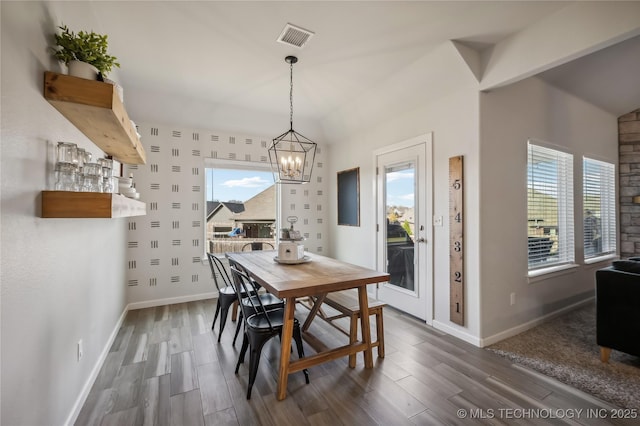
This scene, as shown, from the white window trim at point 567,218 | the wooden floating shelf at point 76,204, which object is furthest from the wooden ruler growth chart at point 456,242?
the wooden floating shelf at point 76,204

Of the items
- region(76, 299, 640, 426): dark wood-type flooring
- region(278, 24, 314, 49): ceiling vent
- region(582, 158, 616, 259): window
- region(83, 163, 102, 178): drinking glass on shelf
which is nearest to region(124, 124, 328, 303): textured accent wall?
region(76, 299, 640, 426): dark wood-type flooring

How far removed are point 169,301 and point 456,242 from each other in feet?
12.3

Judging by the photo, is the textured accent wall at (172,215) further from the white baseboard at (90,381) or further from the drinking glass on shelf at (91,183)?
the drinking glass on shelf at (91,183)

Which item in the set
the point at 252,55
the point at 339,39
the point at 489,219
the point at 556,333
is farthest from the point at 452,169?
the point at 252,55

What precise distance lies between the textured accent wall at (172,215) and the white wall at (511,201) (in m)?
3.37

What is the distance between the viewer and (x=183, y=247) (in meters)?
4.06

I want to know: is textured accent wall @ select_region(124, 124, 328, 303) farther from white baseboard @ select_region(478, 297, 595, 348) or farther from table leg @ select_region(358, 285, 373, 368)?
white baseboard @ select_region(478, 297, 595, 348)

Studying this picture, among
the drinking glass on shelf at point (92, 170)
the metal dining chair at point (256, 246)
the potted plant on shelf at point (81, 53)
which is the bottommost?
the metal dining chair at point (256, 246)

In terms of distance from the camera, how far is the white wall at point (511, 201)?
2723 millimetres

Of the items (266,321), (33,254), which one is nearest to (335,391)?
(266,321)

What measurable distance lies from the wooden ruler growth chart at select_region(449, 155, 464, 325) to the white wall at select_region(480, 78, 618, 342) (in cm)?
19

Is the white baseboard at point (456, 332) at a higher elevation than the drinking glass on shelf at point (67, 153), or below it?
below

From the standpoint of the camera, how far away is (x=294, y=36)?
2.46m

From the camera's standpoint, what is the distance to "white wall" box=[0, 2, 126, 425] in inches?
42.4
